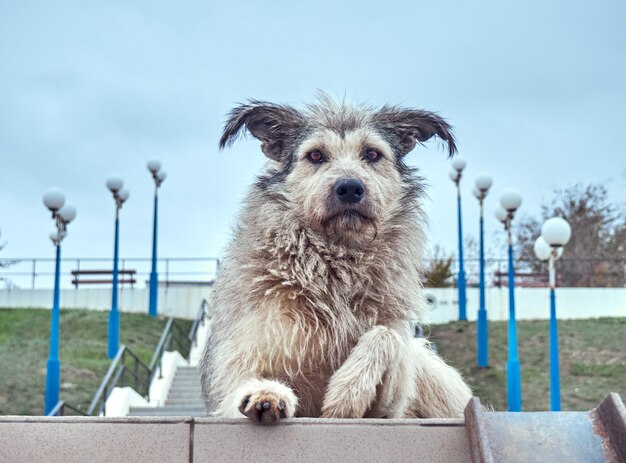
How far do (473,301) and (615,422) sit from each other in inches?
1152

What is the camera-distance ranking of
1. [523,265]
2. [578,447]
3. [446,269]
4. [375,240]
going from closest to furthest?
[578,447]
[375,240]
[446,269]
[523,265]

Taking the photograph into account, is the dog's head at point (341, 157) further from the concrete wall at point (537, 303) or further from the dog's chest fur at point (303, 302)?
the concrete wall at point (537, 303)

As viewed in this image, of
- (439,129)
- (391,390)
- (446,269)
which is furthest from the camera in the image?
(446,269)

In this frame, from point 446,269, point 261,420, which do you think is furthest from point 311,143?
point 446,269

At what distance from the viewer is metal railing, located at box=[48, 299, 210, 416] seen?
17750 millimetres

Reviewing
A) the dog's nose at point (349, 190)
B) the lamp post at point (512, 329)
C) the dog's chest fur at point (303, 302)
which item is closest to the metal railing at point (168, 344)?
the lamp post at point (512, 329)

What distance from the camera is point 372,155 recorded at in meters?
5.45

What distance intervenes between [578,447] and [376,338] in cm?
120

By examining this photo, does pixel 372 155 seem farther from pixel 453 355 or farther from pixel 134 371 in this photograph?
pixel 453 355

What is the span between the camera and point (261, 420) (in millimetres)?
4504

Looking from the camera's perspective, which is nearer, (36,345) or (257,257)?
(257,257)

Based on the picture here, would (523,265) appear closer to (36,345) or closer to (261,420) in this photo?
(36,345)

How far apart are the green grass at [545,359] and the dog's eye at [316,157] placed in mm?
14982

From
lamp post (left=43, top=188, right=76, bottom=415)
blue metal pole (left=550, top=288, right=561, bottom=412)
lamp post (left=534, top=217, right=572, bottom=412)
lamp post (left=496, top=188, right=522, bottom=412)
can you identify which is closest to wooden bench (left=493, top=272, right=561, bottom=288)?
lamp post (left=496, top=188, right=522, bottom=412)
